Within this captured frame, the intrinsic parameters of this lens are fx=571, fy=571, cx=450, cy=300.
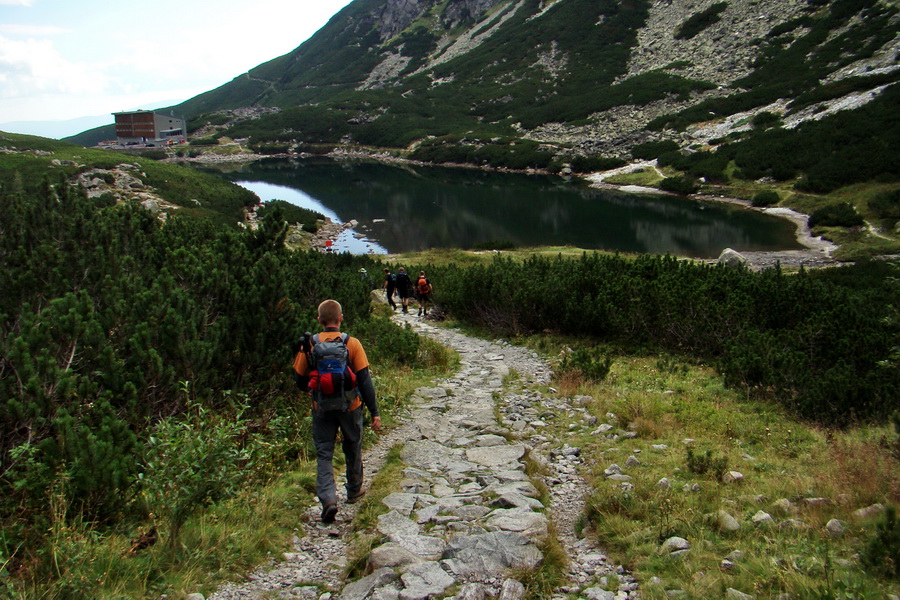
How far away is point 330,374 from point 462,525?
170 cm

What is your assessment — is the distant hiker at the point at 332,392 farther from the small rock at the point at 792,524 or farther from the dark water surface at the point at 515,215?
the dark water surface at the point at 515,215

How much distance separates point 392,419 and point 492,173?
7613 cm

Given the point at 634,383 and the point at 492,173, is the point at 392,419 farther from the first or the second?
the point at 492,173

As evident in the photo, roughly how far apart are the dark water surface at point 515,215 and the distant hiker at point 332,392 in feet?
115

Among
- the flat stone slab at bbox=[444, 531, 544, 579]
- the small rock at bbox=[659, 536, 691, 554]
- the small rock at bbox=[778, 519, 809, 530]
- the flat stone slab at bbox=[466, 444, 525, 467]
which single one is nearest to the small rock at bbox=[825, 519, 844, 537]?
the small rock at bbox=[778, 519, 809, 530]

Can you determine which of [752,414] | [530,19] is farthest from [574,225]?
[530,19]

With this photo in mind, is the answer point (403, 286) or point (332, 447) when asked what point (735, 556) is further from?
point (403, 286)

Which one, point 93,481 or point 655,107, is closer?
point 93,481

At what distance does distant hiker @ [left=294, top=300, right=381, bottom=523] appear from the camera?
5.04 meters

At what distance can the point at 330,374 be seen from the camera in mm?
5000

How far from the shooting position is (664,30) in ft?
348

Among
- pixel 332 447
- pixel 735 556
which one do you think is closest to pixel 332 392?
pixel 332 447

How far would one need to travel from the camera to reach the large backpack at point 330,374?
16.4 ft

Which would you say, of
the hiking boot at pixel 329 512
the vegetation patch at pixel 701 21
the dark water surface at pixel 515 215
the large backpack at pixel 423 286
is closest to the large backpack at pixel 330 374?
the hiking boot at pixel 329 512
